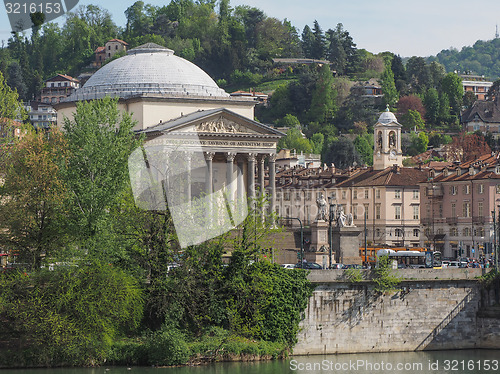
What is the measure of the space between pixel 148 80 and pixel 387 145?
3613 centimetres

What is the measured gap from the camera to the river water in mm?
46156

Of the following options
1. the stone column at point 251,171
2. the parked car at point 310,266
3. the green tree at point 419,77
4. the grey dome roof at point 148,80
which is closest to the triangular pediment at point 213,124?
the stone column at point 251,171

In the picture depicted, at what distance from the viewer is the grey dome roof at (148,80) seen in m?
81.9

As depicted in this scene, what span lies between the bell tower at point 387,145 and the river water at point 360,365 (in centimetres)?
5643

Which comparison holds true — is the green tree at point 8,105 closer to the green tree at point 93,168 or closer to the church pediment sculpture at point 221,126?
the green tree at point 93,168

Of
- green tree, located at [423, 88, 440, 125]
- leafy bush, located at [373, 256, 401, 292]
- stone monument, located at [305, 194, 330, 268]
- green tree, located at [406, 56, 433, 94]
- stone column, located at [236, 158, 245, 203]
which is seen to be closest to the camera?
leafy bush, located at [373, 256, 401, 292]

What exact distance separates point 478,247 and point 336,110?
86.0 meters

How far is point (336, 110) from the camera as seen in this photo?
173 metres

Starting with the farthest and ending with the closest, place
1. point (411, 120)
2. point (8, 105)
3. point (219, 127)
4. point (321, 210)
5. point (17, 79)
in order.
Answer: point (17, 79) < point (411, 120) < point (219, 127) < point (321, 210) < point (8, 105)

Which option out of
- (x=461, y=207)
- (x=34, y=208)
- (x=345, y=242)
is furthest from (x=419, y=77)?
(x=34, y=208)

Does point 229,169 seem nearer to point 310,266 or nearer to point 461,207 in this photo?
point 461,207

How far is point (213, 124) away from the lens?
78.8m

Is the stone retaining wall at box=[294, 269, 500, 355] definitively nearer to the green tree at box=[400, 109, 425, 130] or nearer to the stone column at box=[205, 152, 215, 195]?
the stone column at box=[205, 152, 215, 195]

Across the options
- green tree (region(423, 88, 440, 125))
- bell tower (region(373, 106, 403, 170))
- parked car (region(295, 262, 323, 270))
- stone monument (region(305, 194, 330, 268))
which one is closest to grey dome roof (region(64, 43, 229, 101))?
stone monument (region(305, 194, 330, 268))
